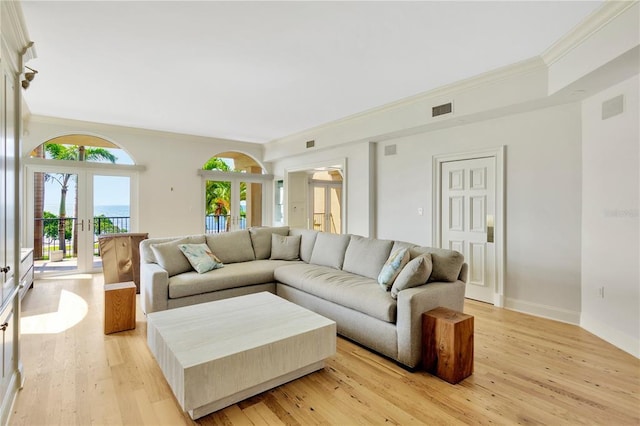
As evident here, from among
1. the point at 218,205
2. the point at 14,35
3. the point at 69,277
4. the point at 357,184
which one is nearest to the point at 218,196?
the point at 218,205

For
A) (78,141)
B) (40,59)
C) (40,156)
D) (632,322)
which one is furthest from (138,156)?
(632,322)

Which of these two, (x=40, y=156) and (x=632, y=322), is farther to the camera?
(x=40, y=156)

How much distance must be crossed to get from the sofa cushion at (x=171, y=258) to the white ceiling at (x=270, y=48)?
1.97 m

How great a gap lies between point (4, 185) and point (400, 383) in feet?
9.26

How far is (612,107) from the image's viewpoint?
3.10m

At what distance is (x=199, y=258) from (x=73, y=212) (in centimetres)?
367

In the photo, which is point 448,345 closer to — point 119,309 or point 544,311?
point 544,311

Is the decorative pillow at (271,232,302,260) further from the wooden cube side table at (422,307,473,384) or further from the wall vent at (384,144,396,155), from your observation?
the wooden cube side table at (422,307,473,384)

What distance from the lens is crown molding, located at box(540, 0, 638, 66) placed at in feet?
7.98

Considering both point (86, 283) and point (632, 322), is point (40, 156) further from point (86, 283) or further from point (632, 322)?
point (632, 322)

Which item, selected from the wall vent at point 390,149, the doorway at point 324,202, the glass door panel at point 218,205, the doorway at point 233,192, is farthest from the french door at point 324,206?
the wall vent at point 390,149

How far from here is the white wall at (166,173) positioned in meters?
6.34

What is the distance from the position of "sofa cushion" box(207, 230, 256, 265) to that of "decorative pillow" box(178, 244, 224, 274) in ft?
0.87

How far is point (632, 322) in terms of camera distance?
291 centimetres
